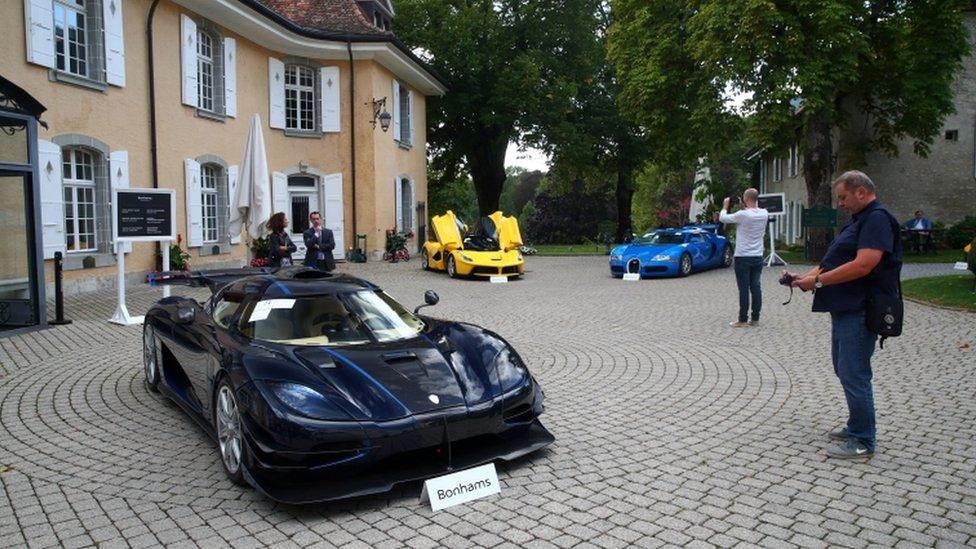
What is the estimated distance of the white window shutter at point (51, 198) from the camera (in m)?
13.0

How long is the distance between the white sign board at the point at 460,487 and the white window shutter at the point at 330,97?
2052 cm

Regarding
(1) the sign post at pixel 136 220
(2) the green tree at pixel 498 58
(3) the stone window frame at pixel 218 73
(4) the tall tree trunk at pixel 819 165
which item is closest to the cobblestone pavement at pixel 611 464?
(1) the sign post at pixel 136 220

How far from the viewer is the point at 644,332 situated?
10.0 meters

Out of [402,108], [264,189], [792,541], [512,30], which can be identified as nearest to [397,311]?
[792,541]

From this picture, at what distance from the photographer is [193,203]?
17.8 meters

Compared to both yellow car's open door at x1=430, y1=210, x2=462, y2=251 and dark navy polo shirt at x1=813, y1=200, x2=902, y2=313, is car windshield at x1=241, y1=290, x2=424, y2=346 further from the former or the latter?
yellow car's open door at x1=430, y1=210, x2=462, y2=251

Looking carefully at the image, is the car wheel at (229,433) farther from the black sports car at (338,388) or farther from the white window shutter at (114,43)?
the white window shutter at (114,43)

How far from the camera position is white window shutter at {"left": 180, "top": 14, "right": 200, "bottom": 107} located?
56.9 feet

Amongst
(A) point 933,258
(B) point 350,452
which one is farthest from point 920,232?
(B) point 350,452

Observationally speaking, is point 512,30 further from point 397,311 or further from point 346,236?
point 397,311

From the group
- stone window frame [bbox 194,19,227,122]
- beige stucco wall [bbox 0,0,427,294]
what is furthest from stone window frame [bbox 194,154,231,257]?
stone window frame [bbox 194,19,227,122]

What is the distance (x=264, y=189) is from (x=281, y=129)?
A: 9690 mm

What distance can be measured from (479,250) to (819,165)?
1074 centimetres

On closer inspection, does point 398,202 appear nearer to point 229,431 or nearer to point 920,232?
point 920,232
